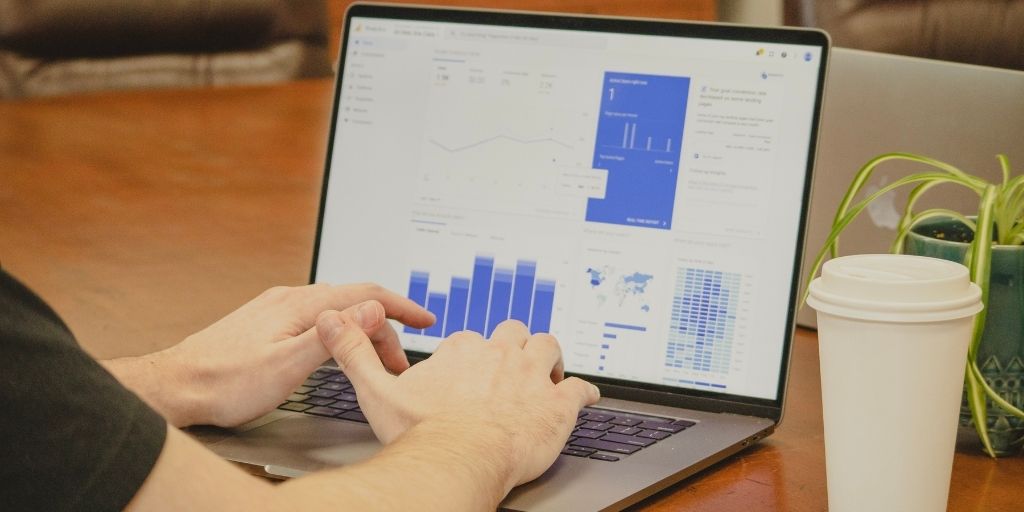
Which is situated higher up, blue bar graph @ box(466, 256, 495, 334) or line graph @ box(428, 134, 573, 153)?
line graph @ box(428, 134, 573, 153)

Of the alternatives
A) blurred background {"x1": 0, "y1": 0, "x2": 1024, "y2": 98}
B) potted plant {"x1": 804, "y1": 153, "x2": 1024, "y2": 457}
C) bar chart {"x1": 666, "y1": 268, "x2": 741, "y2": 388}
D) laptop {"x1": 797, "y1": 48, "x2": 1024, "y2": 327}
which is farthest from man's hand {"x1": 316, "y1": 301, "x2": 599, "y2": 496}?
blurred background {"x1": 0, "y1": 0, "x2": 1024, "y2": 98}

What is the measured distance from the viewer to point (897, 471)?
71cm

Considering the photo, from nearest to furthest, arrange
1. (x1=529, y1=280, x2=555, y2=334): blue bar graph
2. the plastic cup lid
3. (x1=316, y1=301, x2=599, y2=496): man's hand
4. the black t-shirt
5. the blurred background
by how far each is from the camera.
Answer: the black t-shirt
the plastic cup lid
(x1=316, y1=301, x2=599, y2=496): man's hand
(x1=529, y1=280, x2=555, y2=334): blue bar graph
the blurred background

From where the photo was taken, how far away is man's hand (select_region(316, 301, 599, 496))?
786 millimetres

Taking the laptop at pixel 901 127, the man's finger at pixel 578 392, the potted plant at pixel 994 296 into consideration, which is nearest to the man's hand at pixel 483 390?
the man's finger at pixel 578 392

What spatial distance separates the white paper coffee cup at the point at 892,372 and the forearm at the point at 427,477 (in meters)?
0.21

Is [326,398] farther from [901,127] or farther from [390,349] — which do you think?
[901,127]

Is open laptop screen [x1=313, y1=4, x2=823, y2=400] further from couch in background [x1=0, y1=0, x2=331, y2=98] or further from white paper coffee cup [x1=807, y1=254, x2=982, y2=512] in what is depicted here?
couch in background [x1=0, y1=0, x2=331, y2=98]

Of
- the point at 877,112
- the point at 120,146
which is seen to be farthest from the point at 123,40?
the point at 877,112

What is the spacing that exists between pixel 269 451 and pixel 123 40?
1.72 metres

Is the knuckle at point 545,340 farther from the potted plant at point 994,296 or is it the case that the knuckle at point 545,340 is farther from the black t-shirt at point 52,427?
the black t-shirt at point 52,427

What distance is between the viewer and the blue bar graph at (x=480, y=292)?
102 cm

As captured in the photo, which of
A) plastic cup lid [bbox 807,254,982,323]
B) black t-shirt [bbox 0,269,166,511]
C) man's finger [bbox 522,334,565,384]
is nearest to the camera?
black t-shirt [bbox 0,269,166,511]

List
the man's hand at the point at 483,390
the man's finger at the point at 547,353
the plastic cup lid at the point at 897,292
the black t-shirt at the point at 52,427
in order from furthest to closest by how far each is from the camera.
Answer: the man's finger at the point at 547,353
the man's hand at the point at 483,390
the plastic cup lid at the point at 897,292
the black t-shirt at the point at 52,427
